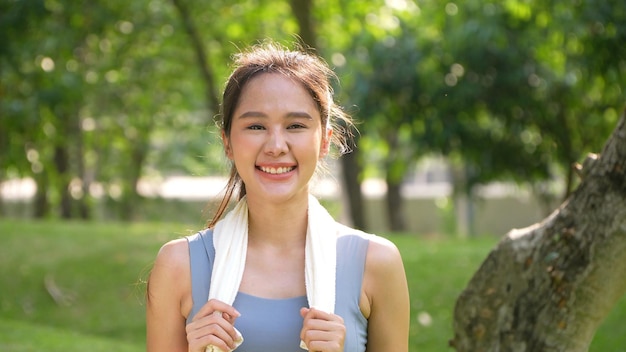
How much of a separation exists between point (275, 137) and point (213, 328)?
19.3 inches

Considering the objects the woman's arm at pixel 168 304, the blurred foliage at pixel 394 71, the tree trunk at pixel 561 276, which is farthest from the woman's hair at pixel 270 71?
the blurred foliage at pixel 394 71

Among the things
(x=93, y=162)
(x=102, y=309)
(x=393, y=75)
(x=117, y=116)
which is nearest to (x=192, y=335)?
(x=102, y=309)

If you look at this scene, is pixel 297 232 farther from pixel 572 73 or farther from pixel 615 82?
pixel 572 73

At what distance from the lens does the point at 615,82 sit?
1000cm

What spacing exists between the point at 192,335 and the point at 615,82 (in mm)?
8314

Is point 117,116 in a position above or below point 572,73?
above

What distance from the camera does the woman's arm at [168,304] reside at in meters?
2.56

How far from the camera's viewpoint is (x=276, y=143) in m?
2.53

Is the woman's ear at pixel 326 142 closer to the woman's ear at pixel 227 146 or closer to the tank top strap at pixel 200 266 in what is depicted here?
the woman's ear at pixel 227 146

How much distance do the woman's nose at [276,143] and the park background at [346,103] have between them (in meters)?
2.55


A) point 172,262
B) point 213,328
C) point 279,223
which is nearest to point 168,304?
point 172,262

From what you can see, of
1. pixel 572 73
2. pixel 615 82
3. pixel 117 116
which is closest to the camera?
pixel 615 82

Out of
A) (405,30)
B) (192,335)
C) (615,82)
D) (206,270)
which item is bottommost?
(192,335)

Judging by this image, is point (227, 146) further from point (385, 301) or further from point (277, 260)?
point (385, 301)
